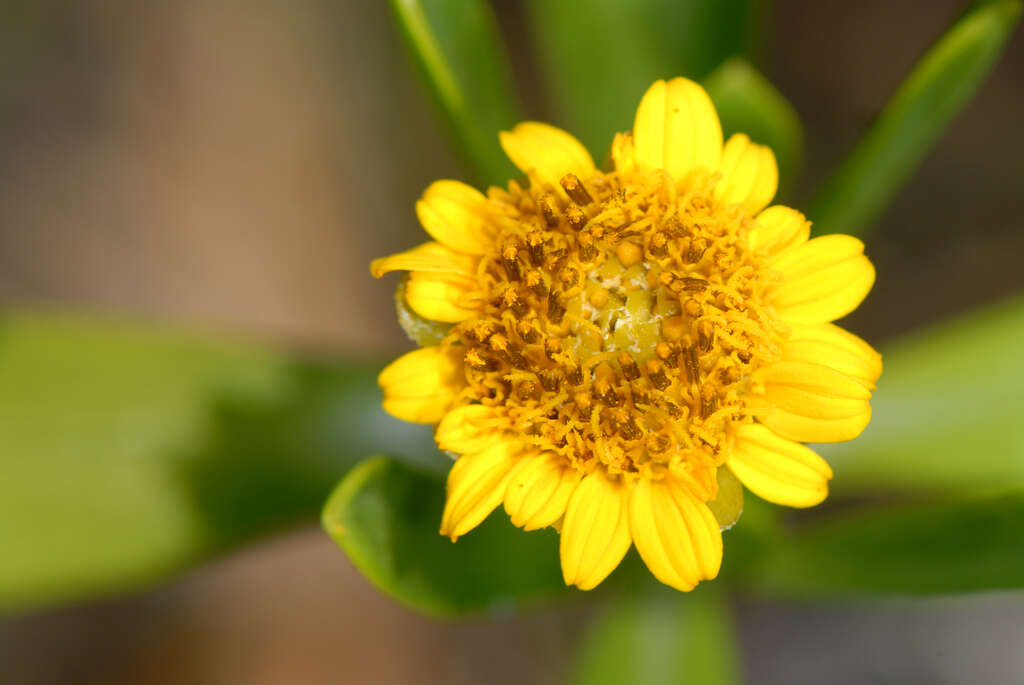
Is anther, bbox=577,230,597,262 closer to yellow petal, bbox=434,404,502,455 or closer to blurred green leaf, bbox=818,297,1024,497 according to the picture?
yellow petal, bbox=434,404,502,455

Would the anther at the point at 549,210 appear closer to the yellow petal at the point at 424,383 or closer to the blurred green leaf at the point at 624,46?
the yellow petal at the point at 424,383

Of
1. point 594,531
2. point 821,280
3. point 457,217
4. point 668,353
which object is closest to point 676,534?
point 594,531

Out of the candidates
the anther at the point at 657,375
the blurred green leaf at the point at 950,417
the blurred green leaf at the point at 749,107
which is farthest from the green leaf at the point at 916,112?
the anther at the point at 657,375

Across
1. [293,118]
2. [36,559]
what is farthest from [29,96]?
[36,559]

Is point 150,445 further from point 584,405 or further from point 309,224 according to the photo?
point 309,224

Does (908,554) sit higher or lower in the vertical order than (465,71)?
lower
